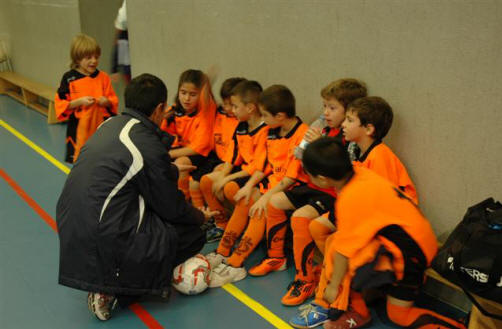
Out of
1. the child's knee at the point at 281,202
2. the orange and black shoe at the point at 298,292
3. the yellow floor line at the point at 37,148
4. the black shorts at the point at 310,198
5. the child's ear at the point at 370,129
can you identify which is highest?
the child's ear at the point at 370,129

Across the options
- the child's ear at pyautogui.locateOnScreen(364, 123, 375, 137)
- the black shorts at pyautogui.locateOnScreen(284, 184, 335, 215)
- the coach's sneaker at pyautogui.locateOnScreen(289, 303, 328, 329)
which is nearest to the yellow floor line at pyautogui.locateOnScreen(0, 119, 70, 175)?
the black shorts at pyautogui.locateOnScreen(284, 184, 335, 215)

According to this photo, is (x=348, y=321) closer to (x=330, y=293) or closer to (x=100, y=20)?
(x=330, y=293)

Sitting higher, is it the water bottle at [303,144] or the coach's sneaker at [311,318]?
the water bottle at [303,144]

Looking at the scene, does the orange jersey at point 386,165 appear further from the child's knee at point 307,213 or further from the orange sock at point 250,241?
the orange sock at point 250,241

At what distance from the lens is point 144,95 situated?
106 inches

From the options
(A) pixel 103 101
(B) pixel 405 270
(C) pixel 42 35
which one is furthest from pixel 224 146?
(C) pixel 42 35

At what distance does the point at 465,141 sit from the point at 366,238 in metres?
0.91

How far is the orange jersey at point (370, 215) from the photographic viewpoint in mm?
2182

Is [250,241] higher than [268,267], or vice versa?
[250,241]

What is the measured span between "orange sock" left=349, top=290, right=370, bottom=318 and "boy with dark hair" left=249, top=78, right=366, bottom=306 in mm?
317

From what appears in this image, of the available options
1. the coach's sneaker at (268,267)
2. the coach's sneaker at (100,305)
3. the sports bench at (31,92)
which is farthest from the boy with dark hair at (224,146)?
the sports bench at (31,92)

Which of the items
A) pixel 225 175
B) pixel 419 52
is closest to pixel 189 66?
pixel 225 175

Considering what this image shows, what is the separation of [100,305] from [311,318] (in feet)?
3.89

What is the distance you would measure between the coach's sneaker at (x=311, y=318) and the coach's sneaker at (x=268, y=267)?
51 centimetres
